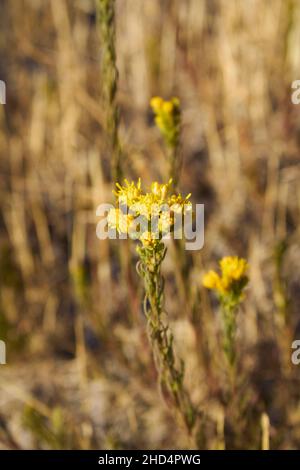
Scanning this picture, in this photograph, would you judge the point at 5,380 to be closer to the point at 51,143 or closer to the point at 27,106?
the point at 51,143

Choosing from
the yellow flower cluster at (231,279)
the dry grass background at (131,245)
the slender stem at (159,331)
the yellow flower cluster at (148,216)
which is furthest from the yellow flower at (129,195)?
the dry grass background at (131,245)

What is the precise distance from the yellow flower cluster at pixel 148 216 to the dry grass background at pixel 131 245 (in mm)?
481

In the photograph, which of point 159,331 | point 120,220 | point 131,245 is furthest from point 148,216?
point 131,245

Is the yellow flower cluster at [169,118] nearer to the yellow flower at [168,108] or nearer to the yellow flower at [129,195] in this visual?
the yellow flower at [168,108]

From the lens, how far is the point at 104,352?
6.61 ft

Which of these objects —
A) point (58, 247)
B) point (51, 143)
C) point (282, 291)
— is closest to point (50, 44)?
point (51, 143)

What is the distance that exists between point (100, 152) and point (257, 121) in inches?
27.8

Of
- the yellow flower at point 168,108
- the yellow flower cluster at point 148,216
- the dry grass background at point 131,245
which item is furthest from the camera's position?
the dry grass background at point 131,245

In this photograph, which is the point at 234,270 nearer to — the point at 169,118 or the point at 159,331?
the point at 159,331

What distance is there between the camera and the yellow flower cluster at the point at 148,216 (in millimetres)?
1050

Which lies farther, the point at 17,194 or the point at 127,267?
the point at 17,194

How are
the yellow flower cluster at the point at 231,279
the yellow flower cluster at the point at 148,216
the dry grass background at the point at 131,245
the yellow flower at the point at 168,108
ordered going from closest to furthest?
1. the yellow flower cluster at the point at 148,216
2. the yellow flower cluster at the point at 231,279
3. the yellow flower at the point at 168,108
4. the dry grass background at the point at 131,245

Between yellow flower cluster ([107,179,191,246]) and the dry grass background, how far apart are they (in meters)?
0.48

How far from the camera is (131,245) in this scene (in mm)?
2051
